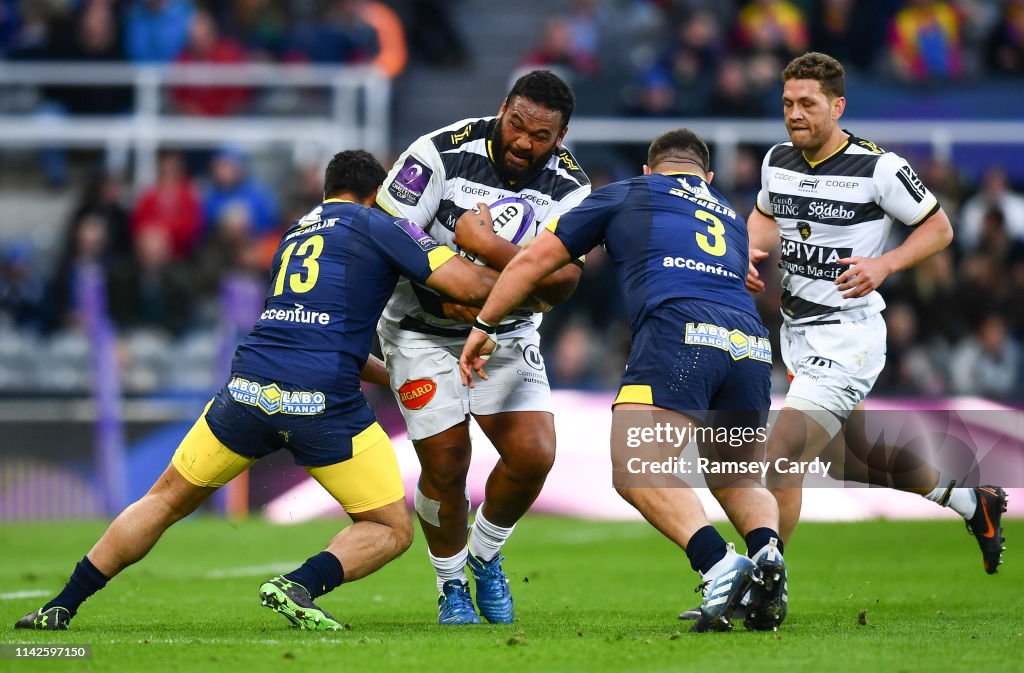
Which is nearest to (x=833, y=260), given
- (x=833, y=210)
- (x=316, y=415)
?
(x=833, y=210)

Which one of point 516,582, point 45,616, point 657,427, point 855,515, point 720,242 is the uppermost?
point 720,242

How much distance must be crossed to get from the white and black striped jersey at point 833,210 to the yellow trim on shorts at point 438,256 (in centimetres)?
213

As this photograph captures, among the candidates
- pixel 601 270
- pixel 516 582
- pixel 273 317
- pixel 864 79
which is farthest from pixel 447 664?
pixel 864 79

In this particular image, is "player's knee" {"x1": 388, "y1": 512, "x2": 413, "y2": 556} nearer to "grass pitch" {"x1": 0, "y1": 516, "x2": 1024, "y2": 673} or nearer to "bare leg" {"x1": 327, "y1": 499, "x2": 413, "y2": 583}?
"bare leg" {"x1": 327, "y1": 499, "x2": 413, "y2": 583}

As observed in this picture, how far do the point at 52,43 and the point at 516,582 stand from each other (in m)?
11.8

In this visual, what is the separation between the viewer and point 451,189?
25.4ft

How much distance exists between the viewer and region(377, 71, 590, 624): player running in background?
757 centimetres

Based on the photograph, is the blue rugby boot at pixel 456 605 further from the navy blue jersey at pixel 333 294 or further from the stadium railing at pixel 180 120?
the stadium railing at pixel 180 120

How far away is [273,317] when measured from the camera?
22.9 ft

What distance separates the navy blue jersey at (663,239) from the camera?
6.83m

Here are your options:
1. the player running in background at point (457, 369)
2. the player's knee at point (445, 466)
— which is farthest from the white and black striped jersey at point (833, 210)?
the player's knee at point (445, 466)

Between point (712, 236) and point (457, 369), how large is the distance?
1.58 meters

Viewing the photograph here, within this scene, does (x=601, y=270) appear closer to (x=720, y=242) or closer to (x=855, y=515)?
(x=855, y=515)

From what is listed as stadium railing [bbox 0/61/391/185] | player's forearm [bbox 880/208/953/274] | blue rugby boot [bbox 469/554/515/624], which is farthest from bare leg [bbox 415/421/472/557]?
stadium railing [bbox 0/61/391/185]
